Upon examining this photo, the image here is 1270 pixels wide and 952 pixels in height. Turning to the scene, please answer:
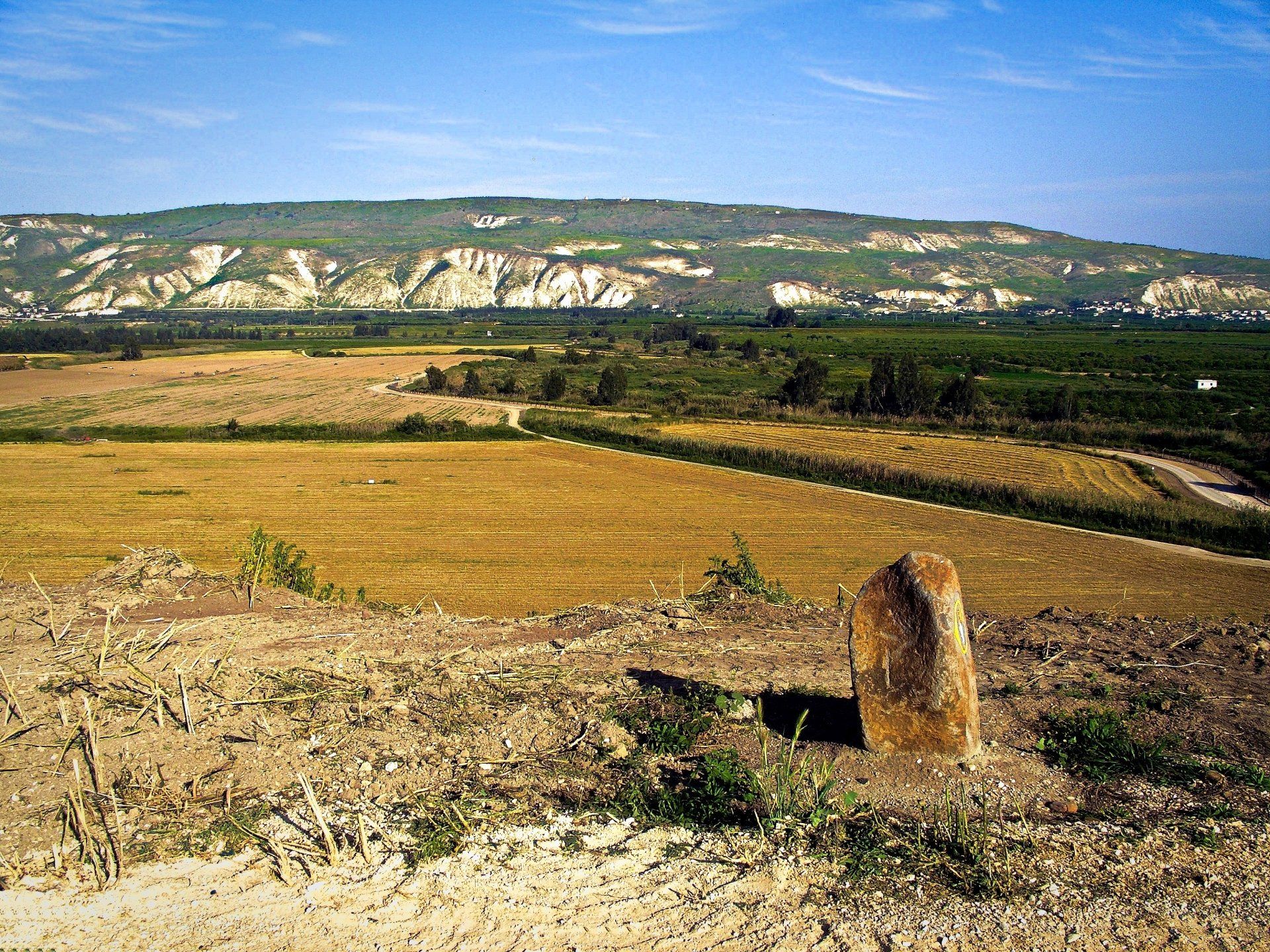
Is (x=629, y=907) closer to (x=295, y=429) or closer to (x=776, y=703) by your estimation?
(x=776, y=703)

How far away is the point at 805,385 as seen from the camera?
6669cm

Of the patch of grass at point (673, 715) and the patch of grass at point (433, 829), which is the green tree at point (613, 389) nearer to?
the patch of grass at point (673, 715)

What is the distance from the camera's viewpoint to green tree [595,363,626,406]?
7144cm

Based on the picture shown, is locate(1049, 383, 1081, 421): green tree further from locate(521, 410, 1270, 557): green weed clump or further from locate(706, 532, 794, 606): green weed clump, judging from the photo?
locate(706, 532, 794, 606): green weed clump

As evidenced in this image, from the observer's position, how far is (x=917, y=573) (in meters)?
7.63

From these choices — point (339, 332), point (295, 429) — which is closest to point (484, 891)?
point (295, 429)

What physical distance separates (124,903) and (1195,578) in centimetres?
2886

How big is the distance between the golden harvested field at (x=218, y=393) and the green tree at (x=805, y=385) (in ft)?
74.1

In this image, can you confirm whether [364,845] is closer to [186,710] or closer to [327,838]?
[327,838]

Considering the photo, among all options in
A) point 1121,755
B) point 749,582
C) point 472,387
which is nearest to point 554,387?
point 472,387

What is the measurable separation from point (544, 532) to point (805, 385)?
131 ft

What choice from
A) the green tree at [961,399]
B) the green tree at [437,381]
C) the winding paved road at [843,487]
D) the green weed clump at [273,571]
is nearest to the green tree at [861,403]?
the green tree at [961,399]

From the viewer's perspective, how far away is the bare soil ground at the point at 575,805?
19.5 ft

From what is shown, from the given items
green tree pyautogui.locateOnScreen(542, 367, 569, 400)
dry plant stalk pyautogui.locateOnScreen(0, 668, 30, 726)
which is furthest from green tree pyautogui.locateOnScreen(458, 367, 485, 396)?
dry plant stalk pyautogui.locateOnScreen(0, 668, 30, 726)
